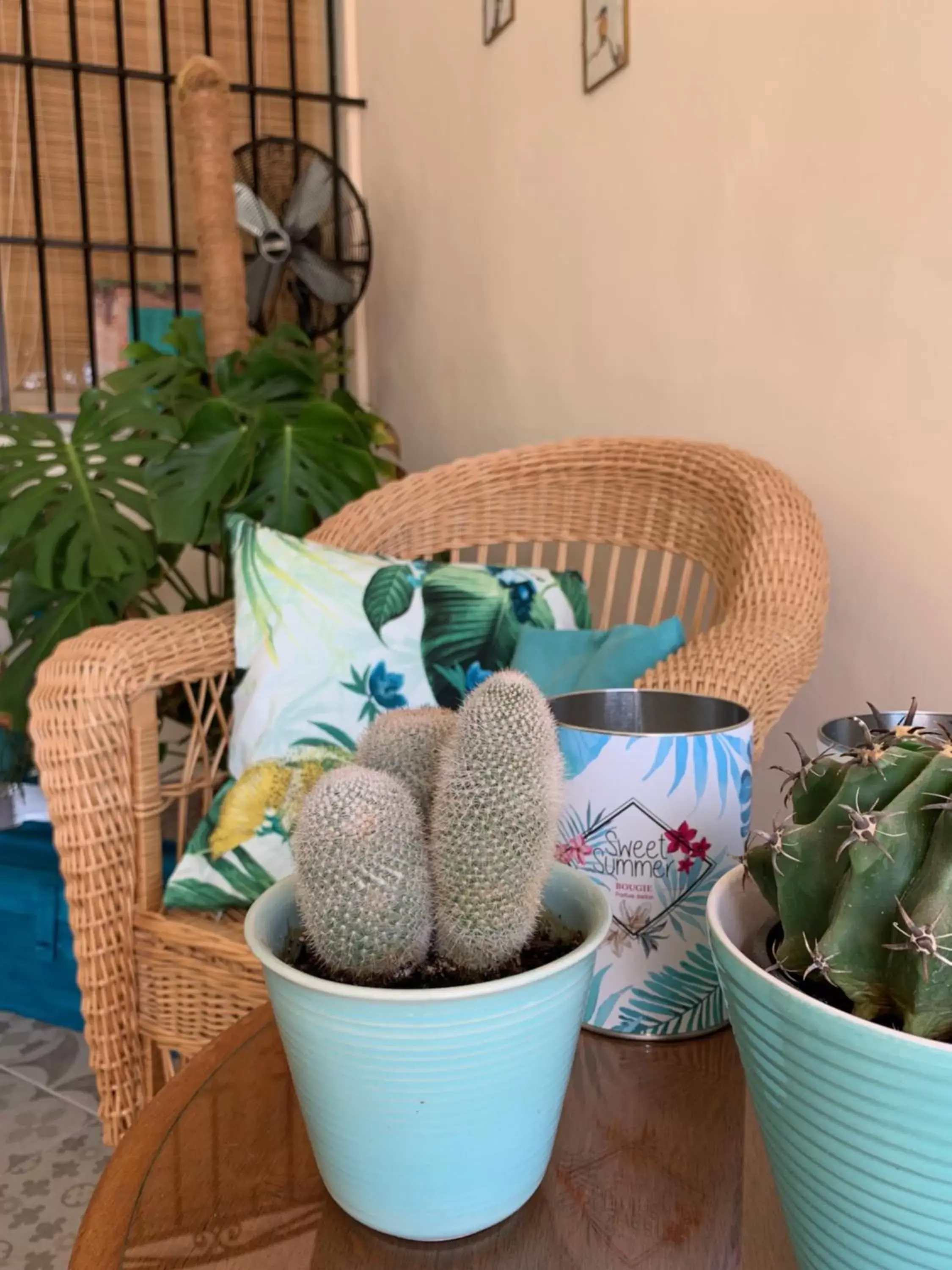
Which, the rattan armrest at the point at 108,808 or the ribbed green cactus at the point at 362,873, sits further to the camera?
the rattan armrest at the point at 108,808

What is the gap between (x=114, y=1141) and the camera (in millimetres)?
973

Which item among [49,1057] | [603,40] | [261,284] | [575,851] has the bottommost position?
[49,1057]

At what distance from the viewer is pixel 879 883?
291mm

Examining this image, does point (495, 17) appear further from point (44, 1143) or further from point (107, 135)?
point (44, 1143)

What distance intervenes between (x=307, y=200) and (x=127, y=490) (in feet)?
3.73

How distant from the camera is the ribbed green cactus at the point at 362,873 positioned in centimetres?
32

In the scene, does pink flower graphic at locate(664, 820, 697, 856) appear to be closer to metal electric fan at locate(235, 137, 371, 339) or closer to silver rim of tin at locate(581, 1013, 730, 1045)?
silver rim of tin at locate(581, 1013, 730, 1045)

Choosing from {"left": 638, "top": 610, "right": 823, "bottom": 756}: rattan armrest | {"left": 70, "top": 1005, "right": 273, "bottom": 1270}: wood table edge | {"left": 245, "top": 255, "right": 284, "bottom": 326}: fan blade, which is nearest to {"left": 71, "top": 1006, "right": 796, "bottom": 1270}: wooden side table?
{"left": 70, "top": 1005, "right": 273, "bottom": 1270}: wood table edge

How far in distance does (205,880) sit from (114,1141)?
308 millimetres

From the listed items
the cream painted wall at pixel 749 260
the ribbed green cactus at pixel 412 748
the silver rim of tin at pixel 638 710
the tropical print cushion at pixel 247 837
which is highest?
the cream painted wall at pixel 749 260

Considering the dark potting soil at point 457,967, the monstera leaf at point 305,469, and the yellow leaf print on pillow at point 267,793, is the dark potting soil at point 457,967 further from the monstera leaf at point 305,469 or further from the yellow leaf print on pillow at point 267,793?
the monstera leaf at point 305,469

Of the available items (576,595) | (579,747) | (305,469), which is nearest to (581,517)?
(576,595)

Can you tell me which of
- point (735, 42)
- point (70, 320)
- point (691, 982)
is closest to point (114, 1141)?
point (691, 982)

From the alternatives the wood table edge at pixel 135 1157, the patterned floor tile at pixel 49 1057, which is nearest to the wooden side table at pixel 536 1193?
the wood table edge at pixel 135 1157
